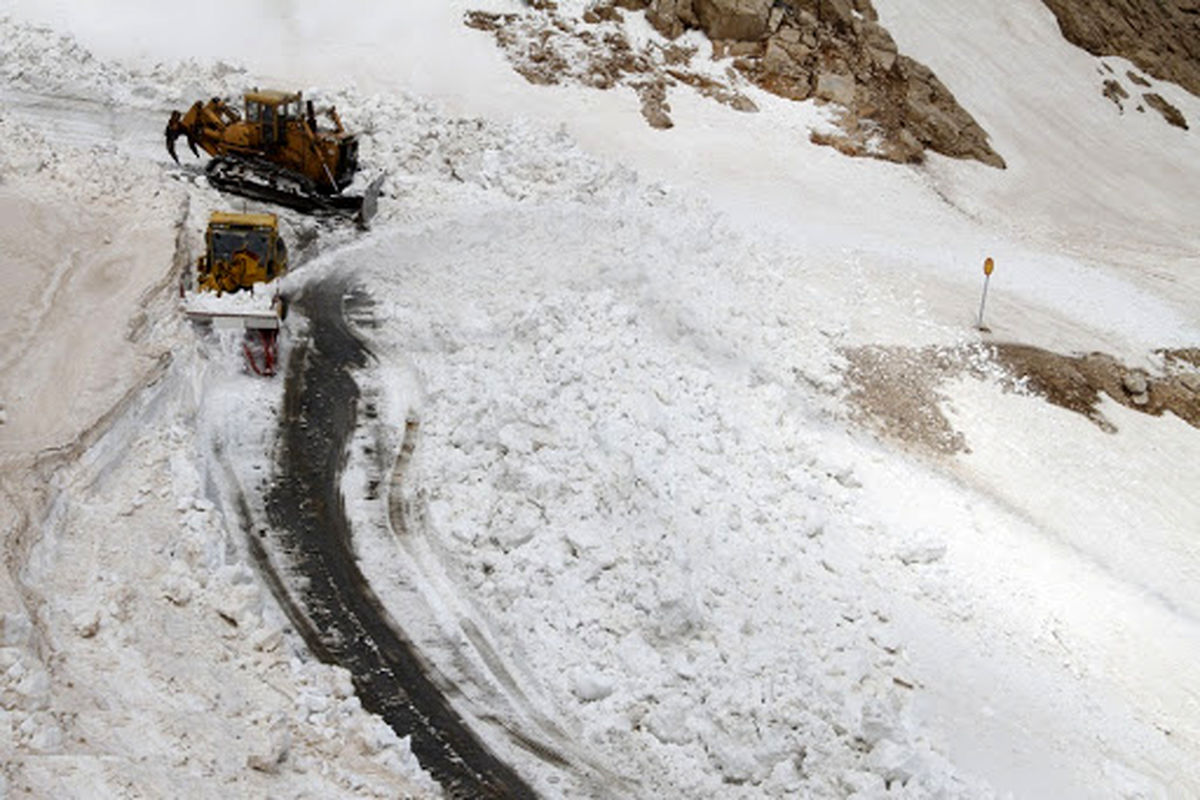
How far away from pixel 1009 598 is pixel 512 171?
47.5 ft

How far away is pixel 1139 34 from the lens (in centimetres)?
3853

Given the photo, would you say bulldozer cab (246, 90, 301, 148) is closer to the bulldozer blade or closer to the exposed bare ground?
the bulldozer blade

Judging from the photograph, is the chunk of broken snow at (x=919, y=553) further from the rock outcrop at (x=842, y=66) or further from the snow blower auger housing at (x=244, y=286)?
the rock outcrop at (x=842, y=66)

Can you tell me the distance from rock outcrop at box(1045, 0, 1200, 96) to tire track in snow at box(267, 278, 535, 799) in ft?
99.0

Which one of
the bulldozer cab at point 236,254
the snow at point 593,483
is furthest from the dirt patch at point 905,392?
the bulldozer cab at point 236,254

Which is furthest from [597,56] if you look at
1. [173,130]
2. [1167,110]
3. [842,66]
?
[1167,110]

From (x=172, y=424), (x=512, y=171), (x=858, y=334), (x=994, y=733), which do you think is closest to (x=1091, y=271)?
(x=858, y=334)

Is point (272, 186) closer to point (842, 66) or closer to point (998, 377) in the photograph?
point (998, 377)

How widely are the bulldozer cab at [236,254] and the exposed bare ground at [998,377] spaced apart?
9727 millimetres

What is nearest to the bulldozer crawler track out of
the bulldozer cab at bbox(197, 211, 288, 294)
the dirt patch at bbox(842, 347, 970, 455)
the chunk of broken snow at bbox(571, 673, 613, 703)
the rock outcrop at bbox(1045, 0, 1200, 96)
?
the bulldozer cab at bbox(197, 211, 288, 294)

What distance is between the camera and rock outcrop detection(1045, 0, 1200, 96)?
3744 centimetres

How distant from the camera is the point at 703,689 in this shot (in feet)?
38.7

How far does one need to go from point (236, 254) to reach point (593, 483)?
24.5ft

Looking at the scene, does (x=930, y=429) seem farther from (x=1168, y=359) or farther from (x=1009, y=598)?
(x=1168, y=359)
